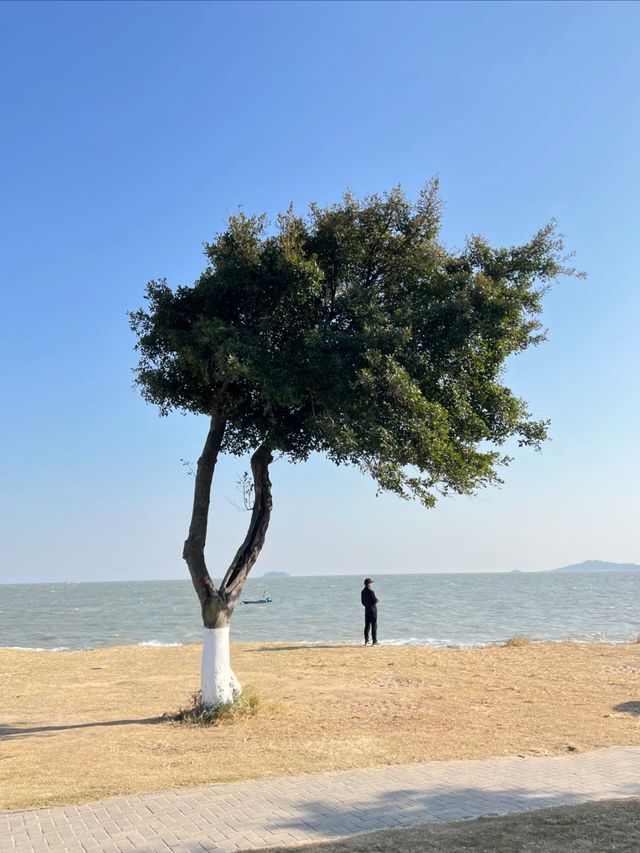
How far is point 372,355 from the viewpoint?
10.8 m

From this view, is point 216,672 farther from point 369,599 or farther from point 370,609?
point 370,609

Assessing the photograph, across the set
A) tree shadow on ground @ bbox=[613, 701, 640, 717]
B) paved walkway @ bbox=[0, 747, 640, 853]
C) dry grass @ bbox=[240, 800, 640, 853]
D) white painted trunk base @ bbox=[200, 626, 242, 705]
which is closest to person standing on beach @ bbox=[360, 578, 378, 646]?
tree shadow on ground @ bbox=[613, 701, 640, 717]

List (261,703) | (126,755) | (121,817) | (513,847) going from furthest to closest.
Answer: (261,703) → (126,755) → (121,817) → (513,847)

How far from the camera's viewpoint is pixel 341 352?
37.3ft

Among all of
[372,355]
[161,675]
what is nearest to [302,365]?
[372,355]

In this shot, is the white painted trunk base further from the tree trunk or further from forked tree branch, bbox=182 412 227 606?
forked tree branch, bbox=182 412 227 606

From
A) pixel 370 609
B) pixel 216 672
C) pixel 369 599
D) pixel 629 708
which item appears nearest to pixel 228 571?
pixel 216 672

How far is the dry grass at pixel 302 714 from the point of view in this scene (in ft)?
30.2

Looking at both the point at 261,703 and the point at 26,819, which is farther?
the point at 261,703

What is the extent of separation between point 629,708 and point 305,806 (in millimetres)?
7762

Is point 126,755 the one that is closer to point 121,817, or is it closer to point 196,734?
point 196,734

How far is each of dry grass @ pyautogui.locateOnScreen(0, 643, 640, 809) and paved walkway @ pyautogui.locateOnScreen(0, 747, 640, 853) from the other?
0.60m

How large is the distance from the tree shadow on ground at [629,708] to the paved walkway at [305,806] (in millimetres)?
3794

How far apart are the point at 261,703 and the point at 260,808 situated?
17.8 ft
